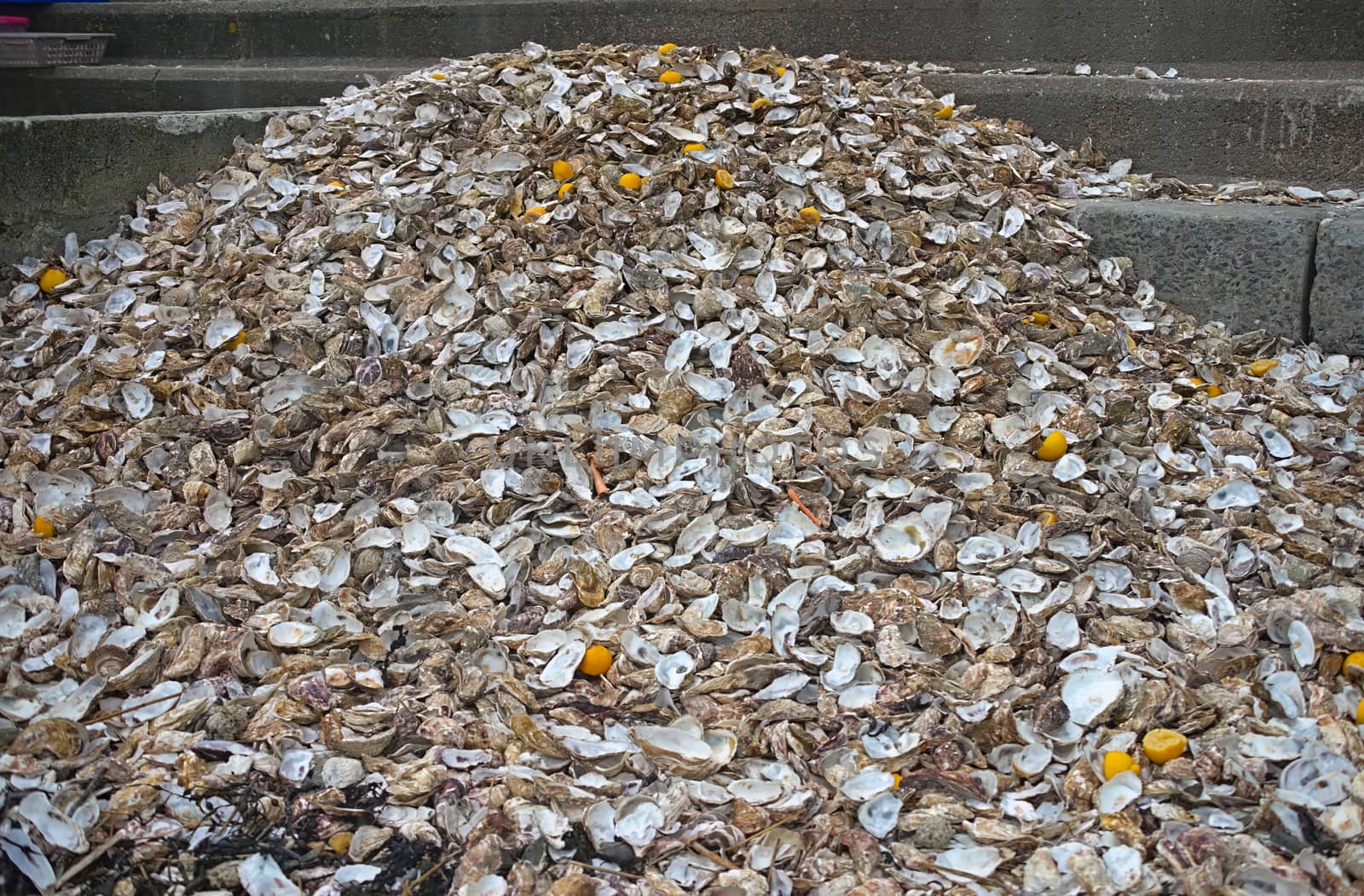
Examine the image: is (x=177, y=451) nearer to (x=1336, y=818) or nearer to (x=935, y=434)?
(x=935, y=434)

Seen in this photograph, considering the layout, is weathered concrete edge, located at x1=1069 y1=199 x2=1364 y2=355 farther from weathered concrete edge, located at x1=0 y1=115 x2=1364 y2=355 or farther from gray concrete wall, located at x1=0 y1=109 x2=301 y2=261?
gray concrete wall, located at x1=0 y1=109 x2=301 y2=261

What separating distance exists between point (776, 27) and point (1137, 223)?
1333 millimetres

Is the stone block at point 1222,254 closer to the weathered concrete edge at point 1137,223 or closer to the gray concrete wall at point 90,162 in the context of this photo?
the weathered concrete edge at point 1137,223

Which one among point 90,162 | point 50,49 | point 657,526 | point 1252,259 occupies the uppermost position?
point 50,49

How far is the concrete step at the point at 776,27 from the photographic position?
2719 mm

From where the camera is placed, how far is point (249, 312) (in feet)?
6.70

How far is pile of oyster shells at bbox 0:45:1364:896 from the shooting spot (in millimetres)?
1237

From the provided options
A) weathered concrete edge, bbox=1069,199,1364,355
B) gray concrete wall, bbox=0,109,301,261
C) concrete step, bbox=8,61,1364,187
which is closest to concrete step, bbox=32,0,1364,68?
concrete step, bbox=8,61,1364,187

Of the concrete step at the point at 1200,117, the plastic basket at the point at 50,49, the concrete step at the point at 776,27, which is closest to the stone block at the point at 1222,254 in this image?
the concrete step at the point at 1200,117

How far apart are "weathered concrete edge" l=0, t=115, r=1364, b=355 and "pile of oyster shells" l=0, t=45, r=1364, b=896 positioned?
0.09 metres

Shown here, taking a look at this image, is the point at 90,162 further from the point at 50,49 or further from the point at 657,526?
the point at 657,526

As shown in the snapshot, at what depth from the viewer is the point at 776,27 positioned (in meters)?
3.08

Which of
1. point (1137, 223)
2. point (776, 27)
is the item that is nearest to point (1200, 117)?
point (1137, 223)

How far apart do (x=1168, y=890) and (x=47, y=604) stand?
63.8 inches
